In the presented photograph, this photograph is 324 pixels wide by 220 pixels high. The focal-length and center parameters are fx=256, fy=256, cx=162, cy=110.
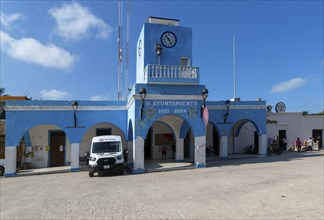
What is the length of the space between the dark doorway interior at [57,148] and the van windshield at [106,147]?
5170 millimetres

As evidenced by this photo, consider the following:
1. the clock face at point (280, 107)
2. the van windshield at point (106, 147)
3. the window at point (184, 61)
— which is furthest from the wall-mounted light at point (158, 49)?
the clock face at point (280, 107)

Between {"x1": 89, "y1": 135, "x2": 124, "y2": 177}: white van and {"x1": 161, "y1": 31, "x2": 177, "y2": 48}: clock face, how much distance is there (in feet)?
25.1

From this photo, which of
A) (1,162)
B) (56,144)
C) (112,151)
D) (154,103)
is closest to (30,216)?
(112,151)

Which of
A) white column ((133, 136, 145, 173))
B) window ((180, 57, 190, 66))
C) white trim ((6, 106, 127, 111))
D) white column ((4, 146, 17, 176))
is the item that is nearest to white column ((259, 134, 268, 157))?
window ((180, 57, 190, 66))

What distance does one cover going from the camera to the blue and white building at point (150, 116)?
15.4 meters

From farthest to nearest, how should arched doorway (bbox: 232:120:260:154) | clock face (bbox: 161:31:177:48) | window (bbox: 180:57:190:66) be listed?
arched doorway (bbox: 232:120:260:154) < window (bbox: 180:57:190:66) < clock face (bbox: 161:31:177:48)

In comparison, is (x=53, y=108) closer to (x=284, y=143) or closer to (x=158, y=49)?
(x=158, y=49)

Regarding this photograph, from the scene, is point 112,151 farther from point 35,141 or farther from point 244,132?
point 244,132

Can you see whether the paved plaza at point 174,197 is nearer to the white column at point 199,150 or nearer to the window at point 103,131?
the white column at point 199,150

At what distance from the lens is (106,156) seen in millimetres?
14156

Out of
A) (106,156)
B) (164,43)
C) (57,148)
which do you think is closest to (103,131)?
(57,148)

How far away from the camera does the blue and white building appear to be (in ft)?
50.4

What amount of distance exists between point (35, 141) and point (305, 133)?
25.3 m

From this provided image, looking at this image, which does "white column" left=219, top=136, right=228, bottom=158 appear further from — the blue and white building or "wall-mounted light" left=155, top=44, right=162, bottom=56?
"wall-mounted light" left=155, top=44, right=162, bottom=56
